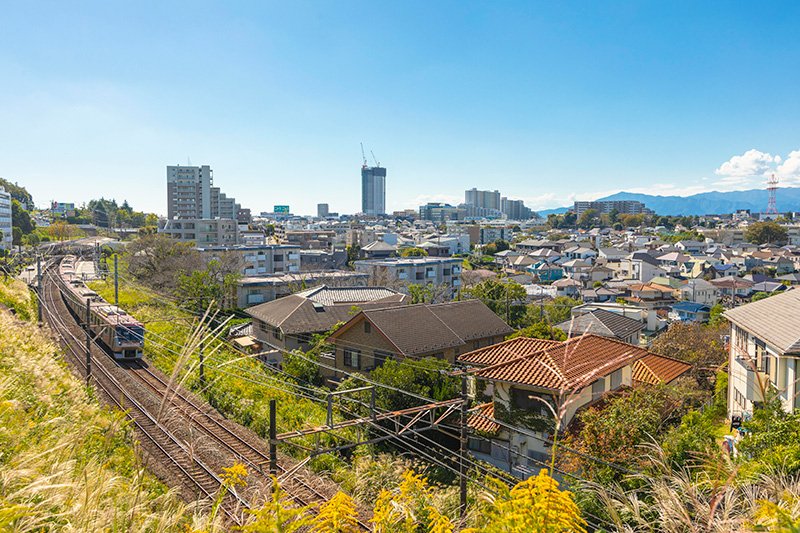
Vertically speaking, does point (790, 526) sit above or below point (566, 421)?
above

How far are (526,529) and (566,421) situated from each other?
11178 millimetres

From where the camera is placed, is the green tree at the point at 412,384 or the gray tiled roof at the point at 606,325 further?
the gray tiled roof at the point at 606,325

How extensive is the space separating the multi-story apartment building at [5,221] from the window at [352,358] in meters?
40.5

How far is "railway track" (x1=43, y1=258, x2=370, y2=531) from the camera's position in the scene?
30.9 feet

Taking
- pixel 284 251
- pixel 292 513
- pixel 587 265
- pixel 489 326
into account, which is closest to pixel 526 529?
pixel 292 513

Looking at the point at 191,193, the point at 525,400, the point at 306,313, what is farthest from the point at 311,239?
the point at 525,400

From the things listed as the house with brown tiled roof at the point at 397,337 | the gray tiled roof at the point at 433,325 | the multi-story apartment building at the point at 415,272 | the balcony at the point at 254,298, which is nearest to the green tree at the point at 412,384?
the house with brown tiled roof at the point at 397,337

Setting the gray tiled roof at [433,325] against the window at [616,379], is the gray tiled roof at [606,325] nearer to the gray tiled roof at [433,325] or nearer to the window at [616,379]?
the gray tiled roof at [433,325]

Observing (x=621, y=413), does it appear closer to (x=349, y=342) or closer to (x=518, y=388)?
(x=518, y=388)

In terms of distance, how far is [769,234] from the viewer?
3061 inches

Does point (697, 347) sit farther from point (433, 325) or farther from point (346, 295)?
point (346, 295)

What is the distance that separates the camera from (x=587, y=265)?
5981 centimetres

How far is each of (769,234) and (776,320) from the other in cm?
7801

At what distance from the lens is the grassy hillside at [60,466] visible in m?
2.59
